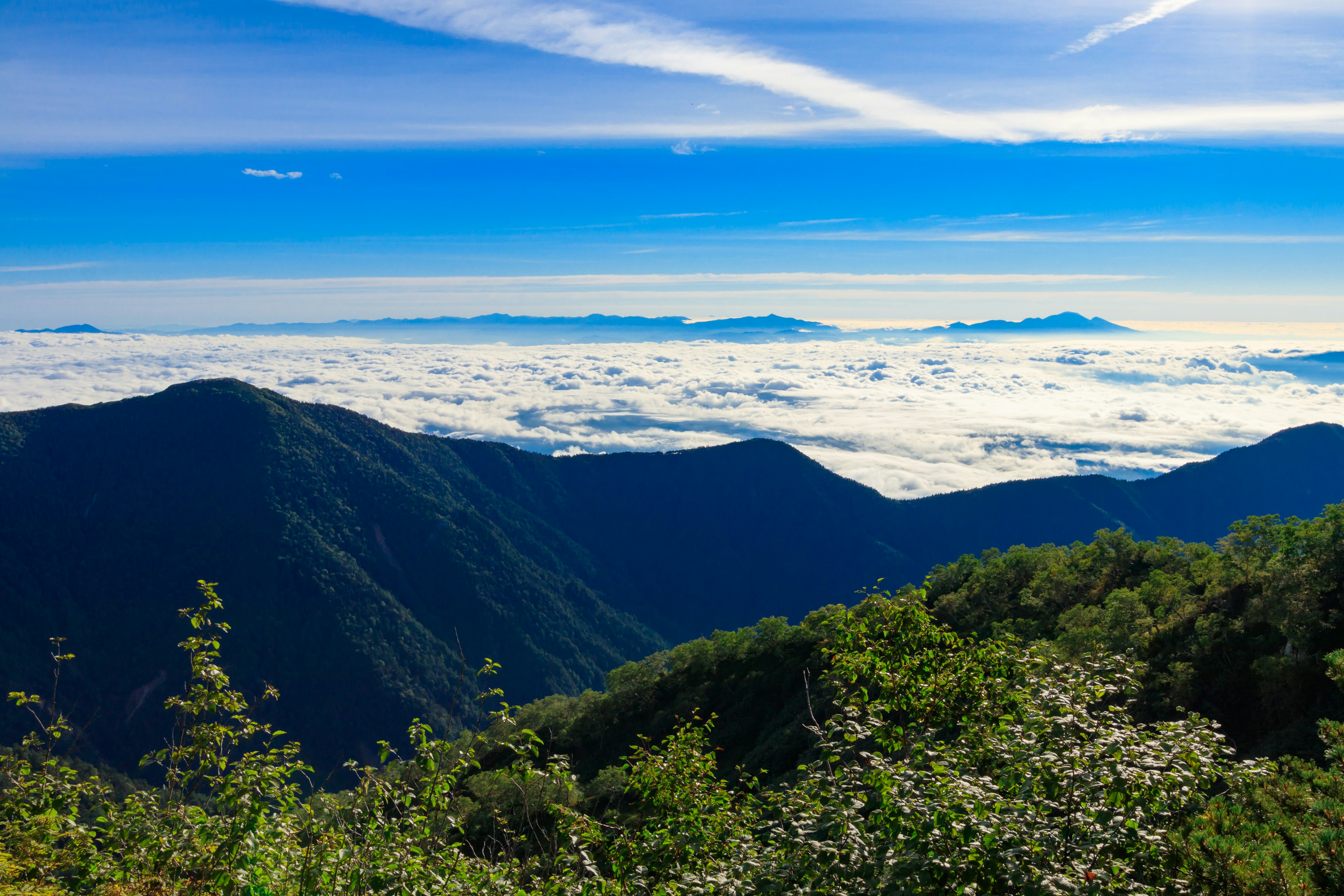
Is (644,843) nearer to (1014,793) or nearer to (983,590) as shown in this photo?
(1014,793)

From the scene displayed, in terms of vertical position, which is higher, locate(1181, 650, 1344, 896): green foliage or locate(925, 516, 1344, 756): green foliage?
locate(1181, 650, 1344, 896): green foliage

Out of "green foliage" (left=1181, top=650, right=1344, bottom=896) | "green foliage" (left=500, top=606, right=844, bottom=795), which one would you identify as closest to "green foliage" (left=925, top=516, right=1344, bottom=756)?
"green foliage" (left=1181, top=650, right=1344, bottom=896)

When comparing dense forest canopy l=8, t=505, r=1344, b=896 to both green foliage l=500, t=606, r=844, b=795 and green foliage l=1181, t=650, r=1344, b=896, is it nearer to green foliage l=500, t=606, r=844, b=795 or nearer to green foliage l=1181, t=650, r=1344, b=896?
green foliage l=1181, t=650, r=1344, b=896

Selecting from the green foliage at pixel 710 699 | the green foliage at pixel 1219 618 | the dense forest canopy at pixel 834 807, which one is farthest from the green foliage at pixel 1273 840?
the green foliage at pixel 710 699

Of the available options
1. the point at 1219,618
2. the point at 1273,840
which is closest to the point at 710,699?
the point at 1219,618

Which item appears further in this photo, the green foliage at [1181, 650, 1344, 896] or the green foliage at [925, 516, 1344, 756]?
the green foliage at [925, 516, 1344, 756]

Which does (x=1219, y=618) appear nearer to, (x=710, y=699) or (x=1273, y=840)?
(x=1273, y=840)

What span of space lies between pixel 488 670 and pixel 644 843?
495cm

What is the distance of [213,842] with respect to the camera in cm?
1284

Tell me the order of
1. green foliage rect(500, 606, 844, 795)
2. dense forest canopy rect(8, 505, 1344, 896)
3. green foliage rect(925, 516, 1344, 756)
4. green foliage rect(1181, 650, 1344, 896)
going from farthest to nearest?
1. green foliage rect(500, 606, 844, 795)
2. green foliage rect(925, 516, 1344, 756)
3. green foliage rect(1181, 650, 1344, 896)
4. dense forest canopy rect(8, 505, 1344, 896)

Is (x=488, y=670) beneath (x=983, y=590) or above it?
above

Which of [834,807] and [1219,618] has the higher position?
[834,807]

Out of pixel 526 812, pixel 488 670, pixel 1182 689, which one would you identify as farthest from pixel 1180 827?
pixel 1182 689

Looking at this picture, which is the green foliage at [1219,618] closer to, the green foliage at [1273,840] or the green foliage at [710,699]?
the green foliage at [1273,840]
